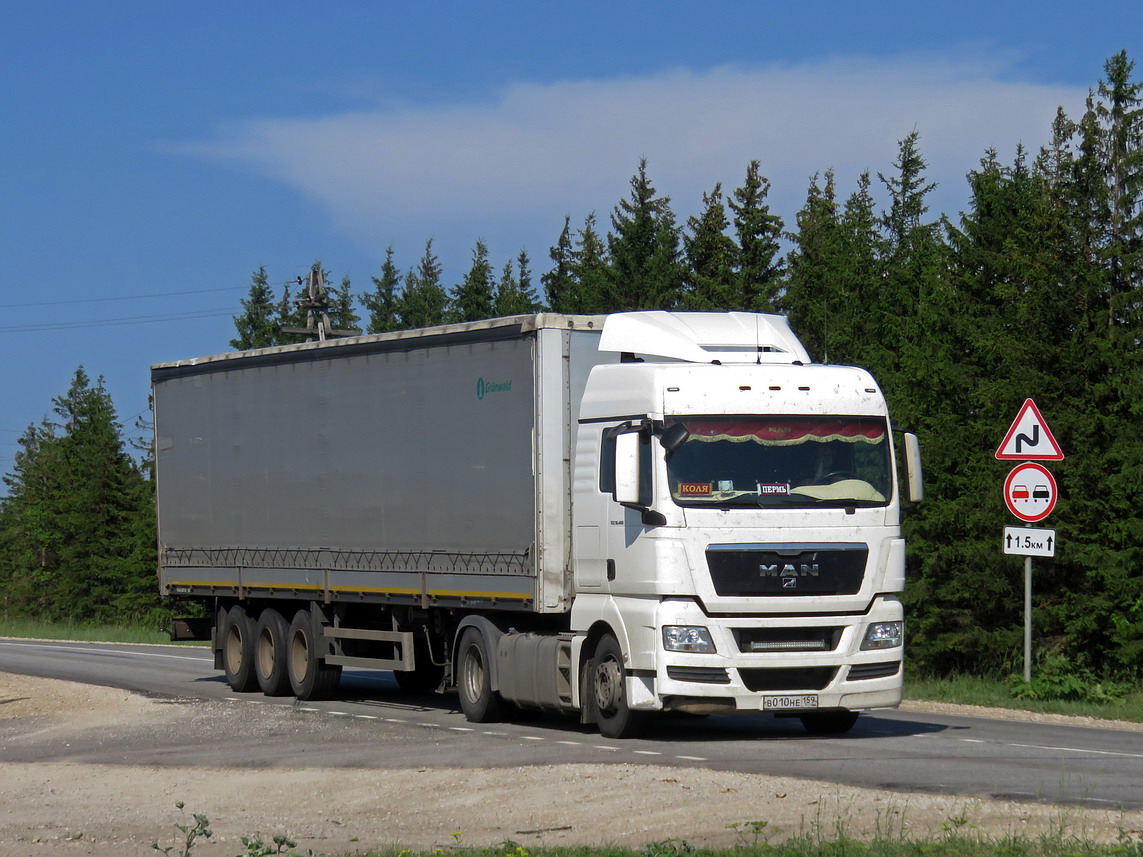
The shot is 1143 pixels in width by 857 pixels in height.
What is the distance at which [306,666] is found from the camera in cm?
2142

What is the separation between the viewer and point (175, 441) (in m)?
24.3

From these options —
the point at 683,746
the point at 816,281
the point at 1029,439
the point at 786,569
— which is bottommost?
the point at 683,746

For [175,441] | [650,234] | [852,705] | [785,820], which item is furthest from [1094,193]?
[650,234]

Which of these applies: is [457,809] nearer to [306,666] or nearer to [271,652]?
[306,666]

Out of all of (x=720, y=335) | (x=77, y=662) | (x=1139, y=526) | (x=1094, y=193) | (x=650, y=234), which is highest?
(x=650, y=234)

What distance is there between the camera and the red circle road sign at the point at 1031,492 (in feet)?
64.3

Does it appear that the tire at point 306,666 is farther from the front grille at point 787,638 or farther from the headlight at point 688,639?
the front grille at point 787,638

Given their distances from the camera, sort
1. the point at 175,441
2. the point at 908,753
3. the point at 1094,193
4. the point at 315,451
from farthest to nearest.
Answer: the point at 1094,193 < the point at 175,441 < the point at 315,451 < the point at 908,753

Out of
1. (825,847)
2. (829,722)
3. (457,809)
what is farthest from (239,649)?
(825,847)

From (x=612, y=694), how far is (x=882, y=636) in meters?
2.47

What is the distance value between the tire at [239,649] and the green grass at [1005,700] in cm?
853

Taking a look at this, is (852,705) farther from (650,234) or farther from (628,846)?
(650,234)

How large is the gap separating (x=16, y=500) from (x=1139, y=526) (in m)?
86.9

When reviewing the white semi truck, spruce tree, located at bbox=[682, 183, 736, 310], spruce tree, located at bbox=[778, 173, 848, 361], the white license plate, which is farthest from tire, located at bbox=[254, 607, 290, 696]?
spruce tree, located at bbox=[682, 183, 736, 310]
